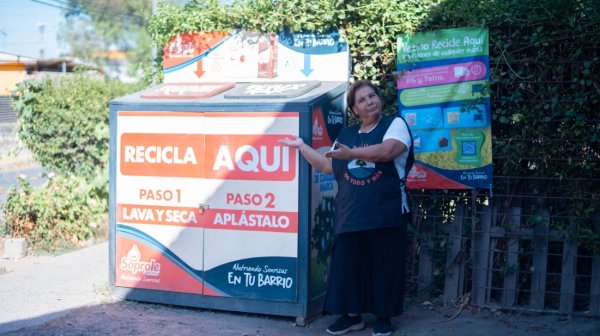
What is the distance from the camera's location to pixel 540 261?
18.3 ft

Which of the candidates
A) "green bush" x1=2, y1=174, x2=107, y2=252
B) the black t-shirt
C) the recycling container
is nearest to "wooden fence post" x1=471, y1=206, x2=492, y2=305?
the black t-shirt

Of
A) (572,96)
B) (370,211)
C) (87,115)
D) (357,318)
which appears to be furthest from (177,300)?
(87,115)

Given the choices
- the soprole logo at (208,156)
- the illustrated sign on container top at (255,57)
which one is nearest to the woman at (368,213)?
the soprole logo at (208,156)

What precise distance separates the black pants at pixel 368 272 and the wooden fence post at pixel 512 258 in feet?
3.36

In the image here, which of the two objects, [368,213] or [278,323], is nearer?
[368,213]

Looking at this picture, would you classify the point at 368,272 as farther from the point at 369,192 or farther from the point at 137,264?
the point at 137,264

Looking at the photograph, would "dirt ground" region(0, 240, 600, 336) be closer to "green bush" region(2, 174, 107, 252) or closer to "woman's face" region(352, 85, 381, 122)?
"woman's face" region(352, 85, 381, 122)

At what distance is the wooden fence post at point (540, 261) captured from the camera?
553cm

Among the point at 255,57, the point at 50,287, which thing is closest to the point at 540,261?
the point at 255,57

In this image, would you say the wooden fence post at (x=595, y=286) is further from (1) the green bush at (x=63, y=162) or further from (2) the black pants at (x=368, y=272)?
(1) the green bush at (x=63, y=162)

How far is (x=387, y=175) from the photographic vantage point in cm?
502

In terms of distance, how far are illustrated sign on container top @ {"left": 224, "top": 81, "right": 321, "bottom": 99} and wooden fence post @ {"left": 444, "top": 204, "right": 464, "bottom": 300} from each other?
161cm

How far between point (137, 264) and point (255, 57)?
2.12 m

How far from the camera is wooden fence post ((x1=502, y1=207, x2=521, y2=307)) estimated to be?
5629 mm
